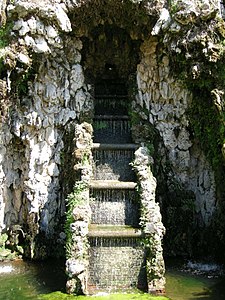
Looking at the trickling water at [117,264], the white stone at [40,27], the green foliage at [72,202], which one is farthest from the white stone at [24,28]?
the trickling water at [117,264]

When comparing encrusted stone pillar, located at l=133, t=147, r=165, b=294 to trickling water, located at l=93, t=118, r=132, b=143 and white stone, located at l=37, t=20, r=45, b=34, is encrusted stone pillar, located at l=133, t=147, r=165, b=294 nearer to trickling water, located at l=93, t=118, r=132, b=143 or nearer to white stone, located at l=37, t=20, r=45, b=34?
trickling water, located at l=93, t=118, r=132, b=143

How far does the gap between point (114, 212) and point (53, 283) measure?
2109 mm

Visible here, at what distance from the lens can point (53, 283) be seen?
9.41 metres

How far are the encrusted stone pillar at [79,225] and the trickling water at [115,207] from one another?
0.44 m

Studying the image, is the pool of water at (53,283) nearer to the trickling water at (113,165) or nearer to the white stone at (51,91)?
the trickling water at (113,165)

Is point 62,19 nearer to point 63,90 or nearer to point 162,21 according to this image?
point 63,90

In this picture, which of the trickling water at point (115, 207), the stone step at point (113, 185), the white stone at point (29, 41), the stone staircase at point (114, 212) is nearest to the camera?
the stone staircase at point (114, 212)

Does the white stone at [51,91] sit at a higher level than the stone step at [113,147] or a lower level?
higher

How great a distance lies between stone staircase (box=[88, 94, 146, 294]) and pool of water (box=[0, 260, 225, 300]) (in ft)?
2.64

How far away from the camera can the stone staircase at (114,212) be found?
30.0 feet

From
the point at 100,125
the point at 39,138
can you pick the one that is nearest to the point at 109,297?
the point at 39,138

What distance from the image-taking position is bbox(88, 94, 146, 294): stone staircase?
9.13 metres

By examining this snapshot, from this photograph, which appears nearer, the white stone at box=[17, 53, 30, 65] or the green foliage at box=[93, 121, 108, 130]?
the white stone at box=[17, 53, 30, 65]

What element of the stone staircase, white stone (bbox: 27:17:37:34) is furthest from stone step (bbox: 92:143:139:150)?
white stone (bbox: 27:17:37:34)
